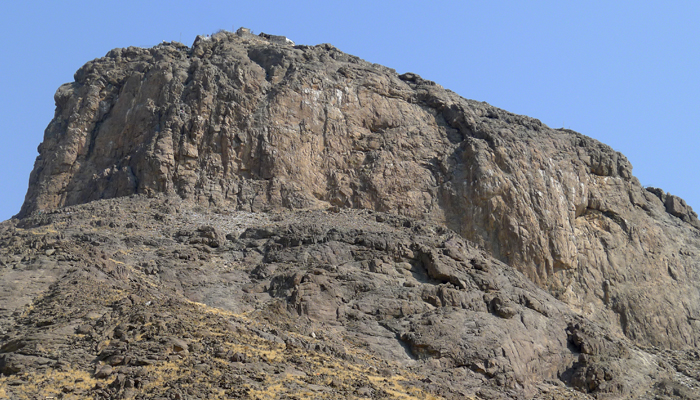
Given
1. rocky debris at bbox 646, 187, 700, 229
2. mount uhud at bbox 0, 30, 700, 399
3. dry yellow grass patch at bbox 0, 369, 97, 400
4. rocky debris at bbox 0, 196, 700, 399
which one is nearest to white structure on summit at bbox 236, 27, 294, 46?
mount uhud at bbox 0, 30, 700, 399

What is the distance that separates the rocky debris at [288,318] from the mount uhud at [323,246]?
11 centimetres

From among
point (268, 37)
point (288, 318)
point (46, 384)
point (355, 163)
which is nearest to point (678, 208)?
point (355, 163)

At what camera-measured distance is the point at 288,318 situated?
1369 inches

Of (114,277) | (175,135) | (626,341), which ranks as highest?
(175,135)

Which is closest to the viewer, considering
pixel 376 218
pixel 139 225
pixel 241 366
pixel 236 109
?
pixel 241 366

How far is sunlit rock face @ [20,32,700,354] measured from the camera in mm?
48062

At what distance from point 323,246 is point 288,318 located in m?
6.08

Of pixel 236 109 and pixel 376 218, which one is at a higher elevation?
pixel 236 109

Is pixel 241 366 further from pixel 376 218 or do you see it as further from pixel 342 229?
pixel 376 218

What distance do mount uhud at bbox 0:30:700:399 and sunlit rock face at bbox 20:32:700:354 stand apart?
0.12 meters

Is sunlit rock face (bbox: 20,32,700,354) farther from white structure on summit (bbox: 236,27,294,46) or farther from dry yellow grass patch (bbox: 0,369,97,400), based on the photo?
dry yellow grass patch (bbox: 0,369,97,400)

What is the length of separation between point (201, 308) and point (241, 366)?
6.01m

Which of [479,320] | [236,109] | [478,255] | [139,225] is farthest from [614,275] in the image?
[139,225]

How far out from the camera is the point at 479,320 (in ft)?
123
